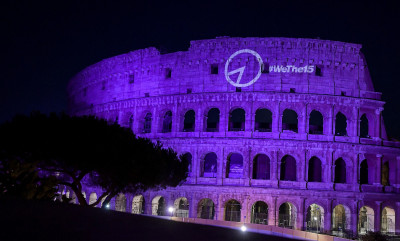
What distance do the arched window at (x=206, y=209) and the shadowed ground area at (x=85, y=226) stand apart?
16862 mm

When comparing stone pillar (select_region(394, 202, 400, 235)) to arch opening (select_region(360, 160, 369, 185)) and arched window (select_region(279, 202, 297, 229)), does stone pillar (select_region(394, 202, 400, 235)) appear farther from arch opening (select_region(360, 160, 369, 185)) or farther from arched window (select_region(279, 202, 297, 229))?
arched window (select_region(279, 202, 297, 229))

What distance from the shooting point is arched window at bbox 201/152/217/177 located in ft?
106

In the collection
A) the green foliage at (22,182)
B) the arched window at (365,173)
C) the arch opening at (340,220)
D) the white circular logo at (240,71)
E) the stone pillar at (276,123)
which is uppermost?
the white circular logo at (240,71)

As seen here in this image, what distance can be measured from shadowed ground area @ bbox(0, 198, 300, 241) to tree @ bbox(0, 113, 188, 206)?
7.19 m

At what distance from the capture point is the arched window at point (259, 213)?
2981cm

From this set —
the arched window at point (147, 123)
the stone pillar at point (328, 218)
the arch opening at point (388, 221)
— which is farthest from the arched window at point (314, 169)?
the arched window at point (147, 123)

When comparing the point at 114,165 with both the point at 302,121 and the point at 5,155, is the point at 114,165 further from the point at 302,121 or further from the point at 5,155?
the point at 302,121

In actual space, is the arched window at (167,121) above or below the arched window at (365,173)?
above

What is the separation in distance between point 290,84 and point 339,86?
3.62m

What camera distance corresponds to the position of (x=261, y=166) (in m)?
31.3

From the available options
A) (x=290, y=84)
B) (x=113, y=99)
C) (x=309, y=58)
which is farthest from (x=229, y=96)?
(x=113, y=99)

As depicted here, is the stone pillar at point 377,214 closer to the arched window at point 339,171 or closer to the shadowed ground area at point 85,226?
the arched window at point 339,171

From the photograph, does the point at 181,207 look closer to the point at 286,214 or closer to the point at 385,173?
the point at 286,214

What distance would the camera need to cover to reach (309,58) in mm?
30469
